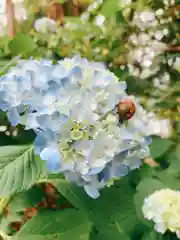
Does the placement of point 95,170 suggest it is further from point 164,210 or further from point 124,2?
point 124,2

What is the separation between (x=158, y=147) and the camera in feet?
2.08

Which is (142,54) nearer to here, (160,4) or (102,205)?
(160,4)

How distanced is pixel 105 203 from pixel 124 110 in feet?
0.35

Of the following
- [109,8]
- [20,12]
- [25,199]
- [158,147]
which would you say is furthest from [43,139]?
[20,12]

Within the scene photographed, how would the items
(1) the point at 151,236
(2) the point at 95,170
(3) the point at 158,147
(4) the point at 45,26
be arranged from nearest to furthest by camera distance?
(2) the point at 95,170
(1) the point at 151,236
(3) the point at 158,147
(4) the point at 45,26

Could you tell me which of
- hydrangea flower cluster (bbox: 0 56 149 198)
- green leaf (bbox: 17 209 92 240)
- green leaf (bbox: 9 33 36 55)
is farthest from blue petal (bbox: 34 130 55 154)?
green leaf (bbox: 9 33 36 55)

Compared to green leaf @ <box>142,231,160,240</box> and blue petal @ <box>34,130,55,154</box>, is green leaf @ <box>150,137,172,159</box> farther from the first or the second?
blue petal @ <box>34,130,55,154</box>

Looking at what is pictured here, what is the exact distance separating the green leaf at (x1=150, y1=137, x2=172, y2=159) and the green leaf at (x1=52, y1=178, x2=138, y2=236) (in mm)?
195

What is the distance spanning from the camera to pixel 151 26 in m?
0.85


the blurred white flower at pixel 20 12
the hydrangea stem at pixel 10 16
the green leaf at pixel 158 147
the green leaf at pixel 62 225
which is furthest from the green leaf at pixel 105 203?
the blurred white flower at pixel 20 12

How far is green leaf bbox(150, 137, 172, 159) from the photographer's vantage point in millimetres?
625

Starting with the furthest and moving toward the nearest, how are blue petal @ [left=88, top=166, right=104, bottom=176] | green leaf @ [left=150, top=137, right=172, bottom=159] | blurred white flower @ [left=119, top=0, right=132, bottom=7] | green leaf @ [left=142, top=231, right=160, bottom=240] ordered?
1. blurred white flower @ [left=119, top=0, right=132, bottom=7]
2. green leaf @ [left=150, top=137, right=172, bottom=159]
3. green leaf @ [left=142, top=231, right=160, bottom=240]
4. blue petal @ [left=88, top=166, right=104, bottom=176]

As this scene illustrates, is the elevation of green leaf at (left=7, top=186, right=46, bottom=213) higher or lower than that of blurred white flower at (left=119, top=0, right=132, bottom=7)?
lower

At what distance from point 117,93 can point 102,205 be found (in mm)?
117
